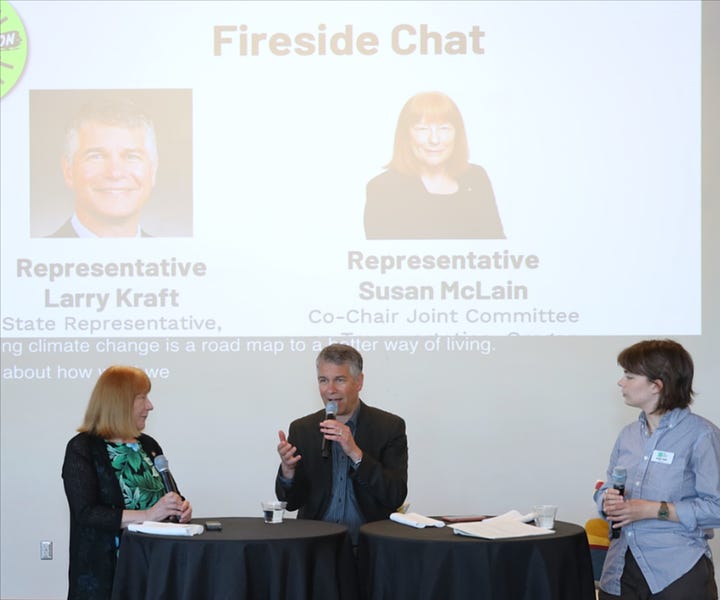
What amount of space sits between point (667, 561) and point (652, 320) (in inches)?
97.8

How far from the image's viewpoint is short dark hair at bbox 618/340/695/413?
3906mm

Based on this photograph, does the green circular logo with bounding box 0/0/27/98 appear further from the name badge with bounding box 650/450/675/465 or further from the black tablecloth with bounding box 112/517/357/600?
the name badge with bounding box 650/450/675/465

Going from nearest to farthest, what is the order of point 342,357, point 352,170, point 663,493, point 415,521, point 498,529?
point 663,493, point 498,529, point 415,521, point 342,357, point 352,170

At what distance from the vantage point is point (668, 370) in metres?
3.91

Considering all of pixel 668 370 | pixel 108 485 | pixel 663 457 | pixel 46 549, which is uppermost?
pixel 668 370

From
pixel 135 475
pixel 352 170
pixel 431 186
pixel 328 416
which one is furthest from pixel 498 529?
pixel 352 170

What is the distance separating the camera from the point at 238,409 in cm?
627

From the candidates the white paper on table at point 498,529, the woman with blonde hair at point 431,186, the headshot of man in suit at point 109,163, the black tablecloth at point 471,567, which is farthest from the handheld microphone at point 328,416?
the headshot of man in suit at point 109,163

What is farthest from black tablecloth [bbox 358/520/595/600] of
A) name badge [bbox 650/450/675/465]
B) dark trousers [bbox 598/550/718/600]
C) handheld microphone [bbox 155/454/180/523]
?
handheld microphone [bbox 155/454/180/523]

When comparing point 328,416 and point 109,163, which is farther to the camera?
point 109,163

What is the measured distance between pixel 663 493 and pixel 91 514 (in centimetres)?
213

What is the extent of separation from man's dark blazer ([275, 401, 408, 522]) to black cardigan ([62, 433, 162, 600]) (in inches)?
27.6

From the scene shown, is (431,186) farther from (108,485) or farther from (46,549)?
(46,549)

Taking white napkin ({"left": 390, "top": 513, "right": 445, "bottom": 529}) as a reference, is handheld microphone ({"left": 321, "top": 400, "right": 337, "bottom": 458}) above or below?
above
